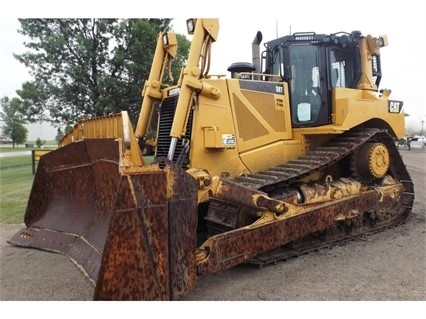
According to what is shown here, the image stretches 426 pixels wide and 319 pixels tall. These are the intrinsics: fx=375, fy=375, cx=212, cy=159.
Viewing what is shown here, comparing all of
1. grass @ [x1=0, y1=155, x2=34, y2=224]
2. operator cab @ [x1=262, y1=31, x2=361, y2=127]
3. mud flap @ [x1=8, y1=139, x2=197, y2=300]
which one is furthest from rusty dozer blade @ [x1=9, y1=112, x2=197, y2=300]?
grass @ [x1=0, y1=155, x2=34, y2=224]

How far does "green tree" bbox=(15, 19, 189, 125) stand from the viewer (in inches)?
514

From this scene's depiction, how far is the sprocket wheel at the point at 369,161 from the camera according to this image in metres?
5.57

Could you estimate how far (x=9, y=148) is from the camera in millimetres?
23766

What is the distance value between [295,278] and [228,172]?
1.56 meters

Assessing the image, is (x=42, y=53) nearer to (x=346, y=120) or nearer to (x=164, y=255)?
(x=346, y=120)

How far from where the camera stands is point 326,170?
→ 5625 mm

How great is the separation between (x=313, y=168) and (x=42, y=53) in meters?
12.1

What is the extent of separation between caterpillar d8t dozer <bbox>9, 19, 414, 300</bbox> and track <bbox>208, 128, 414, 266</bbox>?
0.08ft

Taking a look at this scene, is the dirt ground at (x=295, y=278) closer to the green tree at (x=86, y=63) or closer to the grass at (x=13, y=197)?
the grass at (x=13, y=197)

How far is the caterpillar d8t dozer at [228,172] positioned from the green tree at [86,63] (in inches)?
309

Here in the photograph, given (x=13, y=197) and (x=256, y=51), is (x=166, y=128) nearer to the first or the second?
(x=256, y=51)

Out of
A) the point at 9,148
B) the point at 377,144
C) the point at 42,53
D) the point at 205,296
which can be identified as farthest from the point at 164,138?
the point at 9,148

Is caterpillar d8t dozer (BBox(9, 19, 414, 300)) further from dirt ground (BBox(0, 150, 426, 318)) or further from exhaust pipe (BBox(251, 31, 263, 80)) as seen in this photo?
dirt ground (BBox(0, 150, 426, 318))

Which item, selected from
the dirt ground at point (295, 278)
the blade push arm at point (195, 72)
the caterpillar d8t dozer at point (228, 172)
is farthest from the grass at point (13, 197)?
the blade push arm at point (195, 72)
